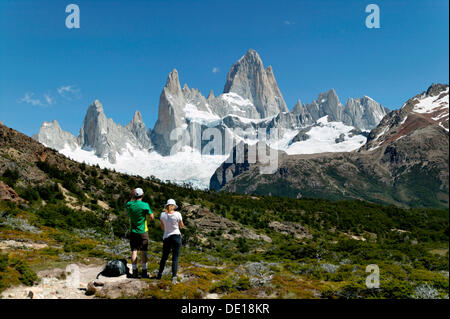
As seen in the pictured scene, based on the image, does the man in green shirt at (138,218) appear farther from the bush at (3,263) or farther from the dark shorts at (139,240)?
the bush at (3,263)

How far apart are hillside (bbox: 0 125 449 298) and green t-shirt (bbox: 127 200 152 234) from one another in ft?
7.20

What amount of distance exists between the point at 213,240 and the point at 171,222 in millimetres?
36391

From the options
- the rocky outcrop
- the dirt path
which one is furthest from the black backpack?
the rocky outcrop

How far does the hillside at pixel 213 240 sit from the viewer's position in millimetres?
16344

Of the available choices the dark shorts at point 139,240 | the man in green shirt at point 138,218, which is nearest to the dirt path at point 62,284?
the dark shorts at point 139,240

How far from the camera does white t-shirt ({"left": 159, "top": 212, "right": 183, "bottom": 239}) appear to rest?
47.1ft

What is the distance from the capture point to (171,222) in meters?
14.4

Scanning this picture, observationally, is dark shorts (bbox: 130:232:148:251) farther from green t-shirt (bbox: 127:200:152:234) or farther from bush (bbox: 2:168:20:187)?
bush (bbox: 2:168:20:187)

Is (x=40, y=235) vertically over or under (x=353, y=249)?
over

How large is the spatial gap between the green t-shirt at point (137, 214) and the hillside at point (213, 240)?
2.19 meters

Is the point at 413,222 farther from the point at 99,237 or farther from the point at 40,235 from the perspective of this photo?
the point at 40,235

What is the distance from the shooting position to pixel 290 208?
92.9 meters
